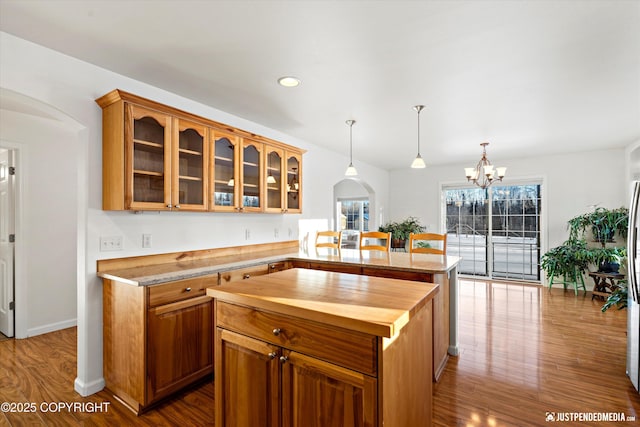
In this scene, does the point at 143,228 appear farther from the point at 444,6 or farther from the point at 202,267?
the point at 444,6

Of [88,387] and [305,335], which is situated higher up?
[305,335]

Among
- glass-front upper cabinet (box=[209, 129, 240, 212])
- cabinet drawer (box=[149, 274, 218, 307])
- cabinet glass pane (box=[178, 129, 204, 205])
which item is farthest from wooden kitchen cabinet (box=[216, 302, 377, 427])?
glass-front upper cabinet (box=[209, 129, 240, 212])

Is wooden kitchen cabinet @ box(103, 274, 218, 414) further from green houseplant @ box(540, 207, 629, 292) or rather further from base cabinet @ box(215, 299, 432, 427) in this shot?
green houseplant @ box(540, 207, 629, 292)

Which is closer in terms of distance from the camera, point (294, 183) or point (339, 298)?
point (339, 298)

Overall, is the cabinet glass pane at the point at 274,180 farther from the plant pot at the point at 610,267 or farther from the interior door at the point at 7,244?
the plant pot at the point at 610,267

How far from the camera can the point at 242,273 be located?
108 inches

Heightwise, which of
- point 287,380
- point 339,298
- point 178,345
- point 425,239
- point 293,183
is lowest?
point 178,345

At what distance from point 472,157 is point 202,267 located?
5.25 m

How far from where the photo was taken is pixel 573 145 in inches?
196

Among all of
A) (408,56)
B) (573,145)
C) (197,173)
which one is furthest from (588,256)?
(197,173)

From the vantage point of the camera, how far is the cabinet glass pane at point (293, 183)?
387 centimetres

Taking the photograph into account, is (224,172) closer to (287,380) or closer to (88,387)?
(88,387)

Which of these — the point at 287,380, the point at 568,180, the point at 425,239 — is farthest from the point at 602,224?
the point at 287,380

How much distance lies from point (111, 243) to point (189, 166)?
0.85 metres
